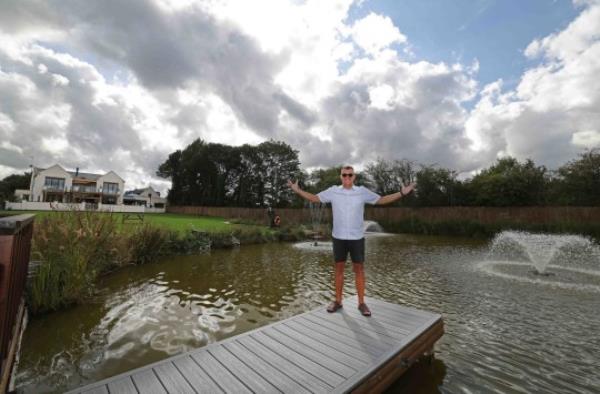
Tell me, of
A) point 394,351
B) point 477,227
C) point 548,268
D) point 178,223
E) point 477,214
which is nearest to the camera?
→ point 394,351

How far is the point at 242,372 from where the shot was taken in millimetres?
2299

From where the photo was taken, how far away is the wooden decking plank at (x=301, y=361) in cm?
220

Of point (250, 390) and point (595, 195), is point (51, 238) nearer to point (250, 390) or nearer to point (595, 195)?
point (250, 390)

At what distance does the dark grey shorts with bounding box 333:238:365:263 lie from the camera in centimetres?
341

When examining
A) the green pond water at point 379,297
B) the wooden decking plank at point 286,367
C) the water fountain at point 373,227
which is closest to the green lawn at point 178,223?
the green pond water at point 379,297

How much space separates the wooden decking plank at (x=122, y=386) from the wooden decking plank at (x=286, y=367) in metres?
0.99

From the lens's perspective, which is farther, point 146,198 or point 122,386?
point 146,198

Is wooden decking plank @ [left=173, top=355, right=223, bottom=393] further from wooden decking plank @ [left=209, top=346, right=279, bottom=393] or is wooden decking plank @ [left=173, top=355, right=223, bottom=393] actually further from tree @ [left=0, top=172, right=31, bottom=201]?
tree @ [left=0, top=172, right=31, bottom=201]

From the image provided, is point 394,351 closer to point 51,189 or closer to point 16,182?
point 51,189

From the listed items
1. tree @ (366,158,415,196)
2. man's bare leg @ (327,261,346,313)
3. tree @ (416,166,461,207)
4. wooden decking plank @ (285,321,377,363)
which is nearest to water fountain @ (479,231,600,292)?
man's bare leg @ (327,261,346,313)

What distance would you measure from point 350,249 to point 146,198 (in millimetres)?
66164

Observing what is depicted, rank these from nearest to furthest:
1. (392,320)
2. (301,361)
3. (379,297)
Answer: (301,361) < (392,320) < (379,297)

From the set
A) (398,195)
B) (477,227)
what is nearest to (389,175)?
(477,227)

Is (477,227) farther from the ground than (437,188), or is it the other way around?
(437,188)
